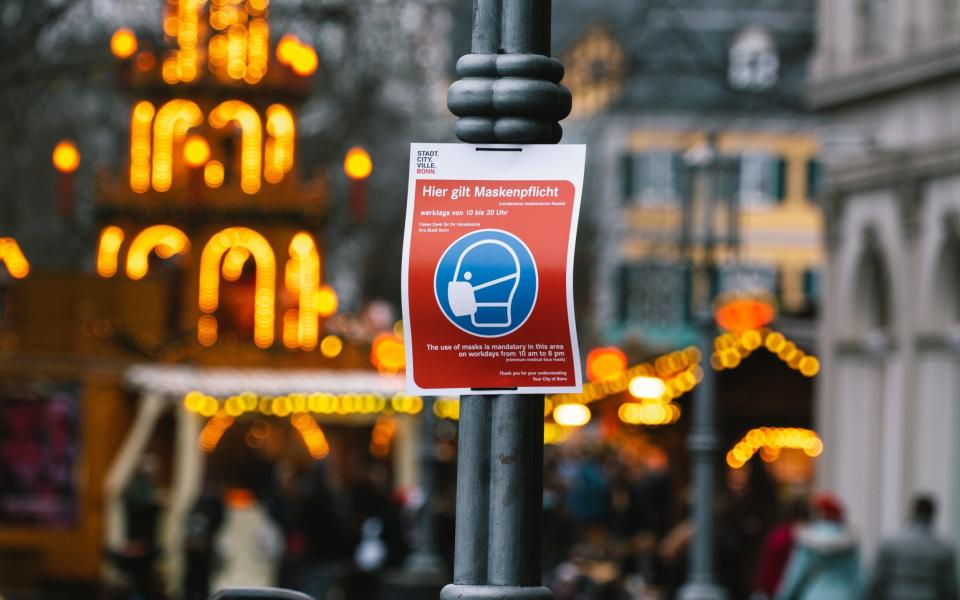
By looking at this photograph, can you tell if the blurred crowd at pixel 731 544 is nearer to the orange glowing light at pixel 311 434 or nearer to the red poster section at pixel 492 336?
the orange glowing light at pixel 311 434

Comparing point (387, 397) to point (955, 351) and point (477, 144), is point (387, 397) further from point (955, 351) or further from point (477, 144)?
point (477, 144)

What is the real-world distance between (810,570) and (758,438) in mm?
15687

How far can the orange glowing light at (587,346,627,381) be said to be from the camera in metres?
35.4

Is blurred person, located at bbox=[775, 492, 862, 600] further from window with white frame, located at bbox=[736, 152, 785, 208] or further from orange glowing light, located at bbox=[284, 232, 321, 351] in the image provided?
window with white frame, located at bbox=[736, 152, 785, 208]

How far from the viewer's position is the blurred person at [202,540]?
22856 millimetres

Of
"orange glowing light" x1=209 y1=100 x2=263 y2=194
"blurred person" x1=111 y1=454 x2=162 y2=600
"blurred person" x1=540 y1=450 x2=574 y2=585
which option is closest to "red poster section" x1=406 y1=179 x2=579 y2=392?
"blurred person" x1=540 y1=450 x2=574 y2=585

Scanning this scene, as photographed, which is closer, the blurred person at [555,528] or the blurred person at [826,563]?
the blurred person at [826,563]

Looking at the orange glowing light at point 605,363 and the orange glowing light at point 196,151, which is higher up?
the orange glowing light at point 196,151

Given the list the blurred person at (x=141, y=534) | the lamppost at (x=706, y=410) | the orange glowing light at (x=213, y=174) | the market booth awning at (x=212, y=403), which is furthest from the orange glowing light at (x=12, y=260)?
the lamppost at (x=706, y=410)

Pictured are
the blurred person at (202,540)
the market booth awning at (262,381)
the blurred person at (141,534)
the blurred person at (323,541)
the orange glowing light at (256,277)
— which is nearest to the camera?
the blurred person at (202,540)

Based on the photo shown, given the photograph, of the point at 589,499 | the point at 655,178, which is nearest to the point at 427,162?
the point at 589,499

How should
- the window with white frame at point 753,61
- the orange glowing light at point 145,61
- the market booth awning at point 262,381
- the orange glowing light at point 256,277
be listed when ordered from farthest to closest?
the orange glowing light at point 256,277 < the orange glowing light at point 145,61 < the market booth awning at point 262,381 < the window with white frame at point 753,61

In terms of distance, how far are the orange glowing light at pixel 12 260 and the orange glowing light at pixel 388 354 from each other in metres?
5.01

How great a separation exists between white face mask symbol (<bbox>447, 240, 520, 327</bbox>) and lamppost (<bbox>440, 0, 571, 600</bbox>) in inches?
7.5
